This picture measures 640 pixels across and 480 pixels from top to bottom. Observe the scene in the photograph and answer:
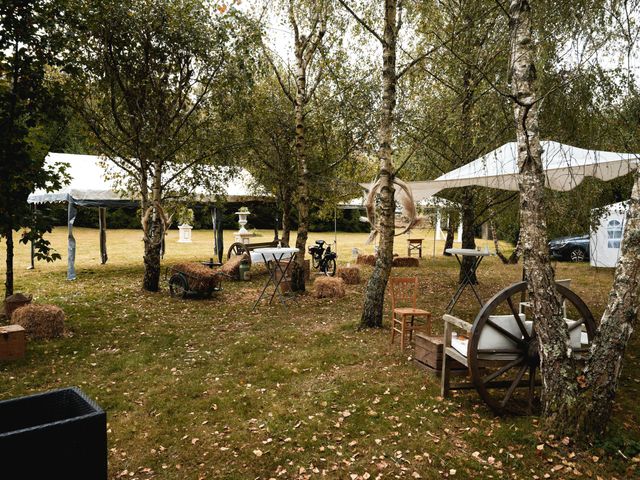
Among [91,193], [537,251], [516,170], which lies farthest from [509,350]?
[91,193]

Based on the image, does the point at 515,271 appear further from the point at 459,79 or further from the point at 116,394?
the point at 116,394


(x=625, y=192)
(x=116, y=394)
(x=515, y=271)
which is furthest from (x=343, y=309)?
(x=515, y=271)

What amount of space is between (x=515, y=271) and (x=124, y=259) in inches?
567

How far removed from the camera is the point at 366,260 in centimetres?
1686

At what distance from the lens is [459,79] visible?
1009 centimetres

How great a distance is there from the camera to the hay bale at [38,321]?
665 centimetres

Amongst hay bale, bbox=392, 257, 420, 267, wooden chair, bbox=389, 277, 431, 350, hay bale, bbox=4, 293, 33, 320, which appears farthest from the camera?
hay bale, bbox=392, 257, 420, 267

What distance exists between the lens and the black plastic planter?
7.24 ft

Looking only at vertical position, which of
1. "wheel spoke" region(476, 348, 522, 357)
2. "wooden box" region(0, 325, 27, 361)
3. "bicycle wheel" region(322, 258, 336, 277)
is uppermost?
"wheel spoke" region(476, 348, 522, 357)

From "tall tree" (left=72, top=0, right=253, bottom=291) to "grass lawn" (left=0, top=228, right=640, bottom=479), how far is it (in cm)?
350

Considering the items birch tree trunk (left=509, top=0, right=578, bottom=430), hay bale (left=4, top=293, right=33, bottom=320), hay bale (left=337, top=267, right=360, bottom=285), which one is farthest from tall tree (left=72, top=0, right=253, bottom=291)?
birch tree trunk (left=509, top=0, right=578, bottom=430)

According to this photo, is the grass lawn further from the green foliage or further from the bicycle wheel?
the bicycle wheel

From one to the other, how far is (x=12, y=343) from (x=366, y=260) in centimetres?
1251

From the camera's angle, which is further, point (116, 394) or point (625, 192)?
point (625, 192)
